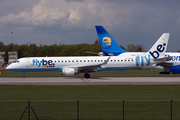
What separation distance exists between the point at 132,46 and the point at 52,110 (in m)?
121

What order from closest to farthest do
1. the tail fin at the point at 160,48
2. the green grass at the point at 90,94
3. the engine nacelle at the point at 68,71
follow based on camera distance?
1. the green grass at the point at 90,94
2. the engine nacelle at the point at 68,71
3. the tail fin at the point at 160,48

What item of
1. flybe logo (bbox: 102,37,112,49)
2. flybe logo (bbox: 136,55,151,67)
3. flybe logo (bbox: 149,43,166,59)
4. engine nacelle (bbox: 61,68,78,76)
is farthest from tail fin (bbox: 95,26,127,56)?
engine nacelle (bbox: 61,68,78,76)

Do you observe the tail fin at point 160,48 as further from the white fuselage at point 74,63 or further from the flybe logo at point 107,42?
the flybe logo at point 107,42

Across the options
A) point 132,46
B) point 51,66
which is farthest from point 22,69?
point 132,46

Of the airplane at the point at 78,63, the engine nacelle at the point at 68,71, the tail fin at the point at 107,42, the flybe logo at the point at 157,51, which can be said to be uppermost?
the tail fin at the point at 107,42

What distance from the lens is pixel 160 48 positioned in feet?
134

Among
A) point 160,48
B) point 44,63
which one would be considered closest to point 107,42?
point 160,48

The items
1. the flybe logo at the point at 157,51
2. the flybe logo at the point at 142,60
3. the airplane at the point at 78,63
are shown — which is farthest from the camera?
the flybe logo at the point at 157,51

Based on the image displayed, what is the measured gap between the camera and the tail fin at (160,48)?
132 ft

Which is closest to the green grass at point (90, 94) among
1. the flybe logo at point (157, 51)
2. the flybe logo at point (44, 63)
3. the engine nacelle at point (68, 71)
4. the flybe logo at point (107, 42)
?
the engine nacelle at point (68, 71)

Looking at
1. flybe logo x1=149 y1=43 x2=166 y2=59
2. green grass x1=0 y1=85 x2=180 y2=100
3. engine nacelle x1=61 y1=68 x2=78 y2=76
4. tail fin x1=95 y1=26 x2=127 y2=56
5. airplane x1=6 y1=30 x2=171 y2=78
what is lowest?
green grass x1=0 y1=85 x2=180 y2=100

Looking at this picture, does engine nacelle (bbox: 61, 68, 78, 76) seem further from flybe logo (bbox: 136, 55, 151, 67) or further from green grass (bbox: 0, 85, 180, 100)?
green grass (bbox: 0, 85, 180, 100)

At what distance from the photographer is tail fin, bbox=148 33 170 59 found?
40.4 meters

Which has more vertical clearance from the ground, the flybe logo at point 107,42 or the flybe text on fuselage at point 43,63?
the flybe logo at point 107,42
